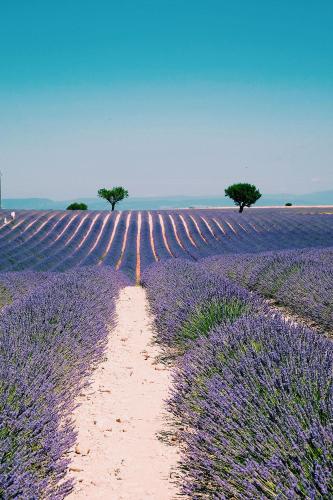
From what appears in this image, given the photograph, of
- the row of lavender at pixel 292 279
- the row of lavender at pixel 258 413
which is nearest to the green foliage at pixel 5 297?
the row of lavender at pixel 292 279

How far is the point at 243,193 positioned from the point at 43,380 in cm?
4844

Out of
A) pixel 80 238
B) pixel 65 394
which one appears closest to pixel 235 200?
pixel 80 238

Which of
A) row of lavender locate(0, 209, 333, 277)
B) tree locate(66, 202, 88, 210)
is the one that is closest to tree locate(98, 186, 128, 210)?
tree locate(66, 202, 88, 210)

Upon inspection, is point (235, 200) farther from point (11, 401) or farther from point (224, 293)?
point (11, 401)

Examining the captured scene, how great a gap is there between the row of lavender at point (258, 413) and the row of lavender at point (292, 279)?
2.68 meters

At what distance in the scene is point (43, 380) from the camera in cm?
308

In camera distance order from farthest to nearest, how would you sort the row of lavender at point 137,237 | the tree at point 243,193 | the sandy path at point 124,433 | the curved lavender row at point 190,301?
the tree at point 243,193 < the row of lavender at point 137,237 < the curved lavender row at point 190,301 < the sandy path at point 124,433

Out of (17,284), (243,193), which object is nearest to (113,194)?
(243,193)

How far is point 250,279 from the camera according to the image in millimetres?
9930

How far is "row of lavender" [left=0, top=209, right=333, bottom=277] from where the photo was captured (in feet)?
51.6

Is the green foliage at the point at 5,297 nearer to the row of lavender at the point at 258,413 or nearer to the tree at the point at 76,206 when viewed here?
the row of lavender at the point at 258,413

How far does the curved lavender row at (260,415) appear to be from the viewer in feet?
6.23

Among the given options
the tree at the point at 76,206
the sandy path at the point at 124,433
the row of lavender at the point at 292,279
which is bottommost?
the sandy path at the point at 124,433

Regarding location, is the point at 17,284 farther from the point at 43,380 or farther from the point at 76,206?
the point at 76,206
